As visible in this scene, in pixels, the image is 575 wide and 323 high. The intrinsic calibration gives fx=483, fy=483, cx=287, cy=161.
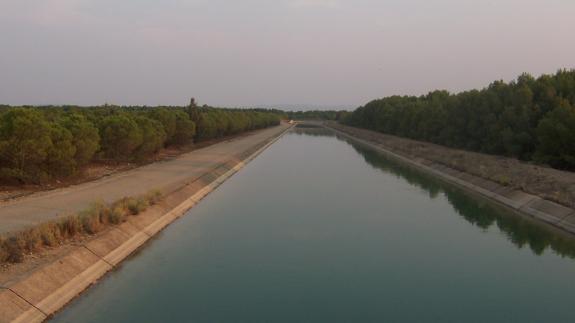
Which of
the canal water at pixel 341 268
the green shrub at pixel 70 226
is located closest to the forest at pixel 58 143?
the canal water at pixel 341 268

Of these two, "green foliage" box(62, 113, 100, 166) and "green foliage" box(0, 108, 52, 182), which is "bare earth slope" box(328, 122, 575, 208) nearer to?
"green foliage" box(62, 113, 100, 166)

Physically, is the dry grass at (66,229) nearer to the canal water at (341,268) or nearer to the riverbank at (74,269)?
the riverbank at (74,269)

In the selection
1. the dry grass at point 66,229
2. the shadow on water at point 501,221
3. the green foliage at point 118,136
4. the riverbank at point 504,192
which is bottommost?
the shadow on water at point 501,221

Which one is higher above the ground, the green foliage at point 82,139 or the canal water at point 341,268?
the green foliage at point 82,139

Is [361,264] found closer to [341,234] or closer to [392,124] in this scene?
[341,234]

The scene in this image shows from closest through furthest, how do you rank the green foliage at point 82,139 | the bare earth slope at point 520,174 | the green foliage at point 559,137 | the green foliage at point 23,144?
the green foliage at point 23,144
the bare earth slope at point 520,174
the green foliage at point 82,139
the green foliage at point 559,137

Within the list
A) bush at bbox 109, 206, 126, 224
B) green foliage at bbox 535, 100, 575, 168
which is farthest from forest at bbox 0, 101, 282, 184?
green foliage at bbox 535, 100, 575, 168
